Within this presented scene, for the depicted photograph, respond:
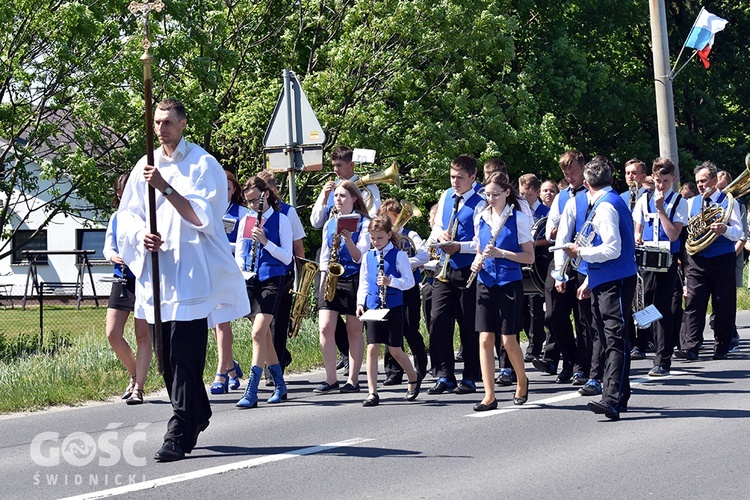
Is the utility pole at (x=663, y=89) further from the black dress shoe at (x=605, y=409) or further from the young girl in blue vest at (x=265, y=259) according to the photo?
the black dress shoe at (x=605, y=409)

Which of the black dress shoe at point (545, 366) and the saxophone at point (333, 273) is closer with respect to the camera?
the saxophone at point (333, 273)

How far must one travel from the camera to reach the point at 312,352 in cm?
1400

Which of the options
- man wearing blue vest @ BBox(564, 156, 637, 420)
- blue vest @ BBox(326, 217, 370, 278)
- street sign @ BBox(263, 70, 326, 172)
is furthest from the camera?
street sign @ BBox(263, 70, 326, 172)

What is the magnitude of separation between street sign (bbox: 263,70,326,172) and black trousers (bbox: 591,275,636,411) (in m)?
4.92

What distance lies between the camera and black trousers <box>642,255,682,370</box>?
1207 cm

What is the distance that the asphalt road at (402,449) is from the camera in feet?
22.9

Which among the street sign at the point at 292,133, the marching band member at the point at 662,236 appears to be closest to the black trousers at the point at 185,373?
the marching band member at the point at 662,236

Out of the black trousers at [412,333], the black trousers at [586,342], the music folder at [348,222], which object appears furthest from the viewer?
the black trousers at [412,333]

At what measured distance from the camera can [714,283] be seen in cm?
1366

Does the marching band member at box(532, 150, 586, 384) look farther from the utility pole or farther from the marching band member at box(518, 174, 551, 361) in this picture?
the utility pole

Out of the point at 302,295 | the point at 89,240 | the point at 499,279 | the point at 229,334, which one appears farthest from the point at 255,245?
the point at 89,240

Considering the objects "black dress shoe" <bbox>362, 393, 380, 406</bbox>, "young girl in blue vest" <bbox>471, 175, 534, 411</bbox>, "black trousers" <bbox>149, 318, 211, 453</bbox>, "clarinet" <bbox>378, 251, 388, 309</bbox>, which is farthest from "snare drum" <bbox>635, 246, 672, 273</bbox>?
"black trousers" <bbox>149, 318, 211, 453</bbox>

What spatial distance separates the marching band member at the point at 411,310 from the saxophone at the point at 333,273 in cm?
54

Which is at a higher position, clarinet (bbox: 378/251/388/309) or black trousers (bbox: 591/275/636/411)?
clarinet (bbox: 378/251/388/309)
